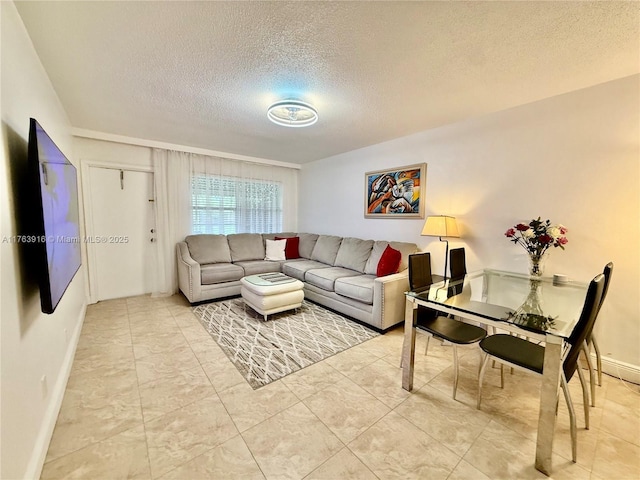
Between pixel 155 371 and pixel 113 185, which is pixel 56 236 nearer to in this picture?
pixel 155 371

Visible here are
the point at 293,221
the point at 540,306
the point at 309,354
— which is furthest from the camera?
the point at 293,221

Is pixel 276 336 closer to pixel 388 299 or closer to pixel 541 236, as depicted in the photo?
pixel 388 299

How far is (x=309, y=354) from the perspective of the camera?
2.43 m

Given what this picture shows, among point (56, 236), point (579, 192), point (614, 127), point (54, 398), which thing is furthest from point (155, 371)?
point (614, 127)

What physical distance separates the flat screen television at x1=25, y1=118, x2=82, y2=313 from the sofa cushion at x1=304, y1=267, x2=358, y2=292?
2549 mm

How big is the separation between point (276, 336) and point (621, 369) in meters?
2.99

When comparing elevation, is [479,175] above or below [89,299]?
above

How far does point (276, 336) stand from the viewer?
277 cm

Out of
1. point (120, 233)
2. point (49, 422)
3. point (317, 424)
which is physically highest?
point (120, 233)

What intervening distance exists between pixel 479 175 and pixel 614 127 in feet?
3.31

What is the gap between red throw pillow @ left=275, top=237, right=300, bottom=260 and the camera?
15.9 feet

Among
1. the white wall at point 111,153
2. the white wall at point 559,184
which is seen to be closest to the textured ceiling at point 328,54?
the white wall at point 559,184

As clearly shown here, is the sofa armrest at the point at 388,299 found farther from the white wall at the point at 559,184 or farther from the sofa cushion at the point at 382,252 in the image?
the white wall at the point at 559,184

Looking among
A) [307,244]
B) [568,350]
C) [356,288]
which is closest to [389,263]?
[356,288]
